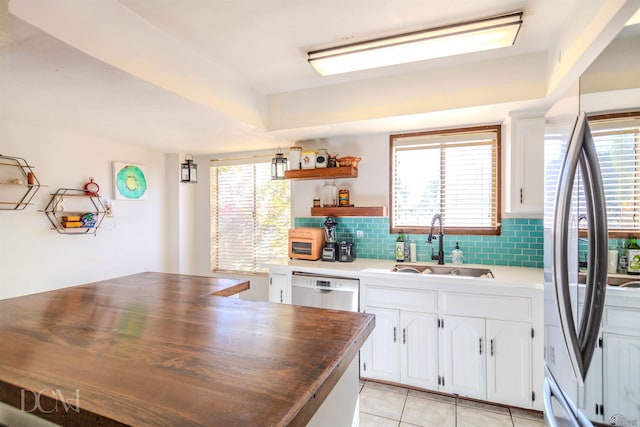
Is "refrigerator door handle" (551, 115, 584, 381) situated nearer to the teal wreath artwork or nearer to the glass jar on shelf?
the glass jar on shelf

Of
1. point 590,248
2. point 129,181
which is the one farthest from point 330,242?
point 129,181

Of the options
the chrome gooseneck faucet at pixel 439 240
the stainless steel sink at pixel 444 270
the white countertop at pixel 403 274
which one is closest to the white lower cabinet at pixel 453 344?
the white countertop at pixel 403 274

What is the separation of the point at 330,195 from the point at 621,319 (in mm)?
2560

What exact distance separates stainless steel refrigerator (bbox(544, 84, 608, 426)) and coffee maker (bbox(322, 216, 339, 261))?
1890 millimetres

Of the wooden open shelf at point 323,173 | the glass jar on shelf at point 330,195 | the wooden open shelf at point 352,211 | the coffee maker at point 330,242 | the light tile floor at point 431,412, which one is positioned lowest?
the light tile floor at point 431,412

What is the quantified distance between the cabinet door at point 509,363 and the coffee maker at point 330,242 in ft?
4.67

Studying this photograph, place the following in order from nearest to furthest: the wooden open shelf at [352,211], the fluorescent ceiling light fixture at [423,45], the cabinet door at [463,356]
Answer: the fluorescent ceiling light fixture at [423,45] → the cabinet door at [463,356] → the wooden open shelf at [352,211]

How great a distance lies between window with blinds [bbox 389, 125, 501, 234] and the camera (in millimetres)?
2795

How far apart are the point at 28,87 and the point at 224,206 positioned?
233cm

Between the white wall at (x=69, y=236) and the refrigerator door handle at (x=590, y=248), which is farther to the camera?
the white wall at (x=69, y=236)

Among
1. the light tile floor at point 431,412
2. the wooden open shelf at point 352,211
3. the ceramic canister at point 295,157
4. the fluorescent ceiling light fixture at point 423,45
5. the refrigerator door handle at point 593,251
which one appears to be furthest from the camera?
the ceramic canister at point 295,157

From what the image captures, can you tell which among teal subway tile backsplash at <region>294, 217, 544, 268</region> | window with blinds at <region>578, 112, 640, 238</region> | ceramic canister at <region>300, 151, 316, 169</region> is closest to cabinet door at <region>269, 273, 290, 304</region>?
teal subway tile backsplash at <region>294, 217, 544, 268</region>

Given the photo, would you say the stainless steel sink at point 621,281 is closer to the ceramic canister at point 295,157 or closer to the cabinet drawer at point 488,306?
the cabinet drawer at point 488,306

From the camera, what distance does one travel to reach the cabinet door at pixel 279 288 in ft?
9.34
